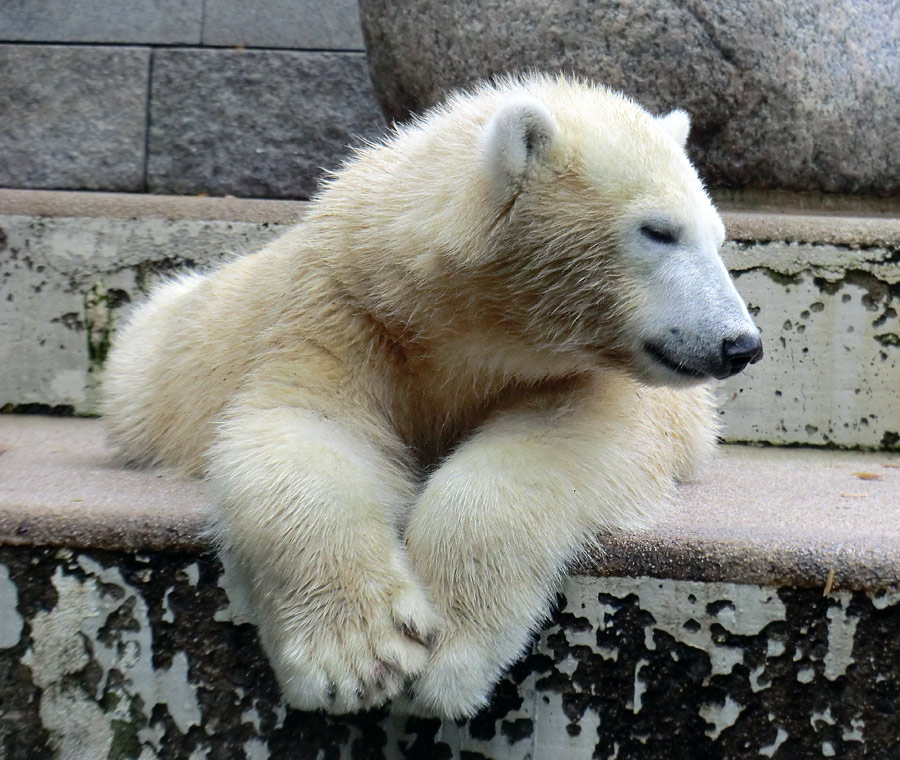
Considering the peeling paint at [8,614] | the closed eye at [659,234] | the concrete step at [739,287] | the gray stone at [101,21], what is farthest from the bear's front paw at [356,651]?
the gray stone at [101,21]

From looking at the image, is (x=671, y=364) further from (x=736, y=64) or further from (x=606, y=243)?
(x=736, y=64)

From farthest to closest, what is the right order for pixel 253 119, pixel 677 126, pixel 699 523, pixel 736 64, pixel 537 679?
pixel 253 119 < pixel 736 64 < pixel 677 126 < pixel 699 523 < pixel 537 679

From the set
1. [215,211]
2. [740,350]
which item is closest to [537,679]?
[740,350]

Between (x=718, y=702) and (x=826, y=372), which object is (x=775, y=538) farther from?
(x=826, y=372)

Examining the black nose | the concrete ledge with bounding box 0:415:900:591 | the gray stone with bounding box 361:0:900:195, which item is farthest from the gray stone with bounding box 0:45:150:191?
the black nose

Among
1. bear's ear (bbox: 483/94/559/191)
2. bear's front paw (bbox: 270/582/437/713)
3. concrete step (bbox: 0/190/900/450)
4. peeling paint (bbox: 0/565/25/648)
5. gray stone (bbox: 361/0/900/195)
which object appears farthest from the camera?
gray stone (bbox: 361/0/900/195)

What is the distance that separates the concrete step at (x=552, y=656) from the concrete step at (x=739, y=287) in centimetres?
102

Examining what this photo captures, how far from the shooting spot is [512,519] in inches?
52.3

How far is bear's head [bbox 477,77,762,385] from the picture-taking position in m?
1.46

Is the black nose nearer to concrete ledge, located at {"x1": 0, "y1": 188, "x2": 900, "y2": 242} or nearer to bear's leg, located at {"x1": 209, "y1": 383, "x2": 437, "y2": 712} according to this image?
bear's leg, located at {"x1": 209, "y1": 383, "x2": 437, "y2": 712}

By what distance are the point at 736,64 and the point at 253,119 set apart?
89.5 inches

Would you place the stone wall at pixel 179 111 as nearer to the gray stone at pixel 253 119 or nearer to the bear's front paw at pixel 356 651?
the gray stone at pixel 253 119

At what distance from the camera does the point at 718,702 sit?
1300 millimetres

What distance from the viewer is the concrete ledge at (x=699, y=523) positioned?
130cm
